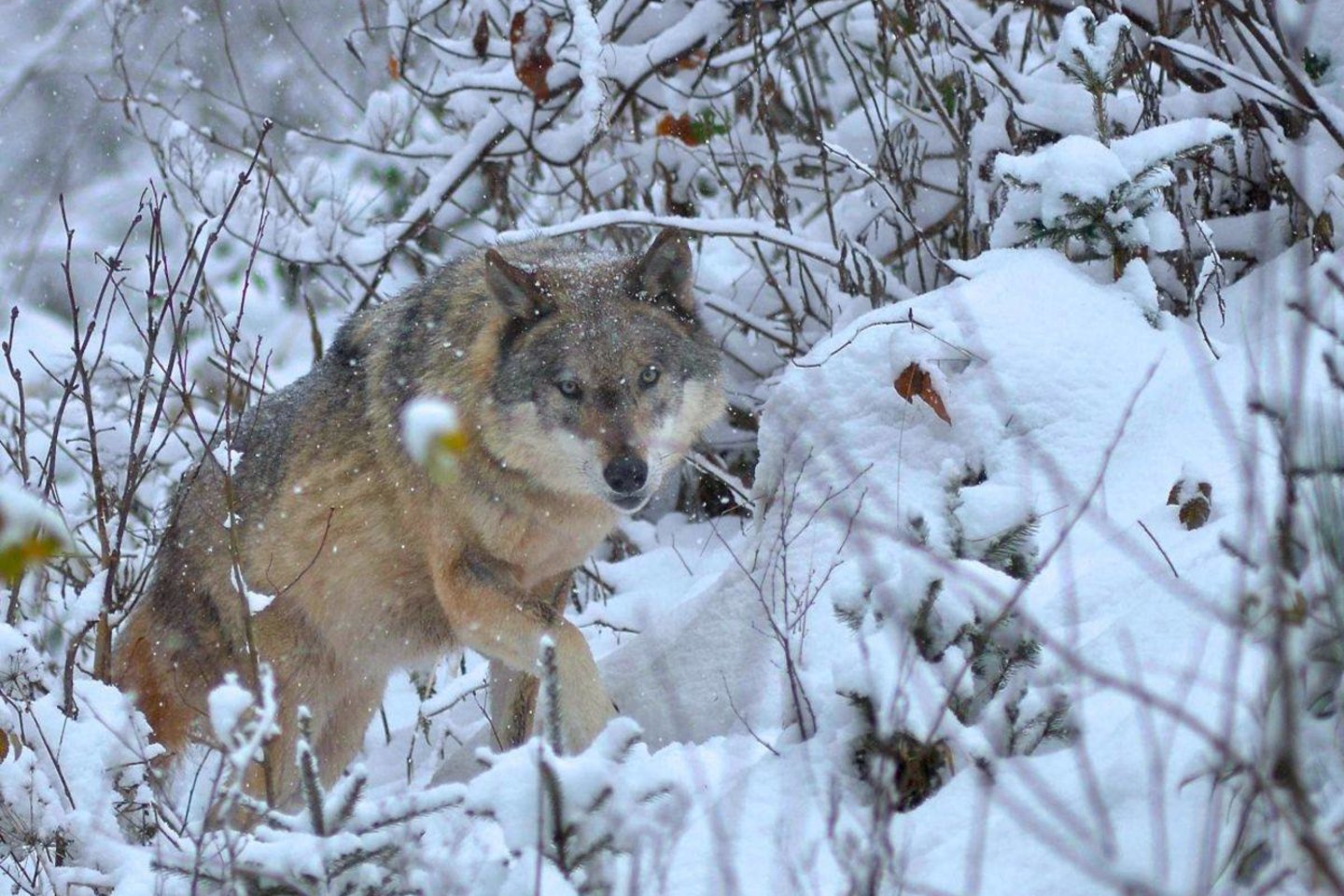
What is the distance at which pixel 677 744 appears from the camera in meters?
3.36

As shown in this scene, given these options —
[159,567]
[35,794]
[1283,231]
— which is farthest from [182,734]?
[1283,231]

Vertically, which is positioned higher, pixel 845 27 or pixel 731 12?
pixel 845 27

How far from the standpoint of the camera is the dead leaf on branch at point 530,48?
225 inches

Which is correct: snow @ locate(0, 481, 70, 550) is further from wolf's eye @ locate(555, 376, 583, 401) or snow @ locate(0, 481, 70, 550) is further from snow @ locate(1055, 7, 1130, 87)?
snow @ locate(1055, 7, 1130, 87)

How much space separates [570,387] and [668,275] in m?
0.57

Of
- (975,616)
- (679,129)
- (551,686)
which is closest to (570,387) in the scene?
(975,616)

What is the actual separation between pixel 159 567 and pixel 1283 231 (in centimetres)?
417

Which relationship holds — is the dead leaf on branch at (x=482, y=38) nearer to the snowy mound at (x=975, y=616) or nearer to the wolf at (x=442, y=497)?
the wolf at (x=442, y=497)

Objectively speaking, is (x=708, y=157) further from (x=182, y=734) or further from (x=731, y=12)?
(x=182, y=734)

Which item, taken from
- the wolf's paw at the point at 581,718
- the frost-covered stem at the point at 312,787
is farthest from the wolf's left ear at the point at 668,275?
the frost-covered stem at the point at 312,787

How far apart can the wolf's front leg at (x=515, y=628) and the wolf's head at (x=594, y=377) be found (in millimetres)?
361

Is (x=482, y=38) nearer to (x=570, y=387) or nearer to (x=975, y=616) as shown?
→ (x=570, y=387)

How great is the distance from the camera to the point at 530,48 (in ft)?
18.8

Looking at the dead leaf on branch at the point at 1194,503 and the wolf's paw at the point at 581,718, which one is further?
the wolf's paw at the point at 581,718
